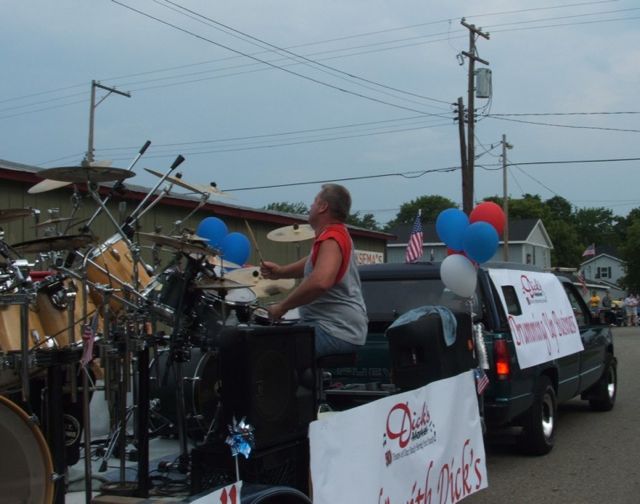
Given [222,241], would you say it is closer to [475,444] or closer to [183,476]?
[475,444]

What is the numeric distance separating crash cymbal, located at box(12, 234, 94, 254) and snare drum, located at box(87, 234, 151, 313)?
0.37m

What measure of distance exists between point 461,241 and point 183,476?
11.1 ft

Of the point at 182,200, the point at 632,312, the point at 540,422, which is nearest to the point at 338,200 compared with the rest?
the point at 540,422

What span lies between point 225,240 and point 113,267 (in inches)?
104

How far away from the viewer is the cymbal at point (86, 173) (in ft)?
12.7

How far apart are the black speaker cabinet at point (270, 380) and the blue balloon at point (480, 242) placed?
9.11 ft

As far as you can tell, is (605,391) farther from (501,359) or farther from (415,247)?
(501,359)

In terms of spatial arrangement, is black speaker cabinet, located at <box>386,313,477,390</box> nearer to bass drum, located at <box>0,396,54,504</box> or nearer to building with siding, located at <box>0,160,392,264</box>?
building with siding, located at <box>0,160,392,264</box>

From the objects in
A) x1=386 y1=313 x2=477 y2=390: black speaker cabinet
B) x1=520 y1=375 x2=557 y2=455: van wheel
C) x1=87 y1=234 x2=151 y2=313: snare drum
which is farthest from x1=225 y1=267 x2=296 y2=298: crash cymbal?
x1=520 y1=375 x2=557 y2=455: van wheel

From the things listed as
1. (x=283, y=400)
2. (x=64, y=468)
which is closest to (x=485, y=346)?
(x=283, y=400)

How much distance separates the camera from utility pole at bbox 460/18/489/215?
26.5m

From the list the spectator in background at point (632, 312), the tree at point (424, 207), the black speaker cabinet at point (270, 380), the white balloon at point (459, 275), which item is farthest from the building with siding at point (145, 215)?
the tree at point (424, 207)

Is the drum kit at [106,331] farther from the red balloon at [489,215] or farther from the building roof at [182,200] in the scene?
the building roof at [182,200]

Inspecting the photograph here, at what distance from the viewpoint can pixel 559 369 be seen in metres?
7.66
